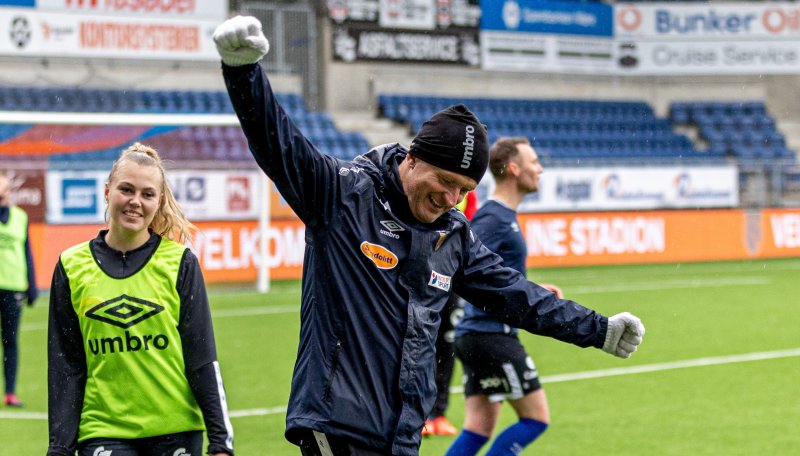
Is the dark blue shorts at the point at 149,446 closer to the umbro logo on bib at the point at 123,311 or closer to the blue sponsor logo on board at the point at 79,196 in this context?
the umbro logo on bib at the point at 123,311

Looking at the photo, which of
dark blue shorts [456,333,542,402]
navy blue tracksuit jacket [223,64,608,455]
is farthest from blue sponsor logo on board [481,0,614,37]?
navy blue tracksuit jacket [223,64,608,455]

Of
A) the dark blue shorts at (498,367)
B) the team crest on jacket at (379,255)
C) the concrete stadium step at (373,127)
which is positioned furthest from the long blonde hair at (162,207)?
the concrete stadium step at (373,127)

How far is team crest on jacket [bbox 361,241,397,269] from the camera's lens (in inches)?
138

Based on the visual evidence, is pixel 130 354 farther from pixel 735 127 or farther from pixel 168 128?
→ pixel 735 127

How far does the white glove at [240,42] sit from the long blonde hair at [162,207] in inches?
52.8

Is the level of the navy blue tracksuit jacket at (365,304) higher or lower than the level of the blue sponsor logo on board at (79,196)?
higher

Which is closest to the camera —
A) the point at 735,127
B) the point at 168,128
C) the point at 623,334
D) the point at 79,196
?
the point at 623,334

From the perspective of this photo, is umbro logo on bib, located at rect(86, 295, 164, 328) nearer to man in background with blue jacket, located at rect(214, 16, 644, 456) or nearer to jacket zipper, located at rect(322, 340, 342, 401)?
man in background with blue jacket, located at rect(214, 16, 644, 456)

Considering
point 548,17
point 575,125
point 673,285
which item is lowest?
point 673,285

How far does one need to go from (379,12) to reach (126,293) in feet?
81.1

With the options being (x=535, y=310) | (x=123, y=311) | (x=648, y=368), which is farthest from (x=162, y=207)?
(x=648, y=368)

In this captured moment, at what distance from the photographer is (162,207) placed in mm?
4285

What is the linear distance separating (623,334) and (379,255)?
104 cm

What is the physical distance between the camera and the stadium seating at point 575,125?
92.8ft
